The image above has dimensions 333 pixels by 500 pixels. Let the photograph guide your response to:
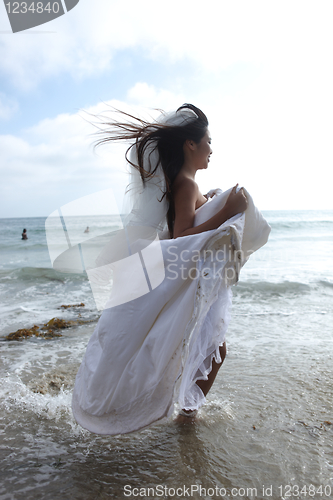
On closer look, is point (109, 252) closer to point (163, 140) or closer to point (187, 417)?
point (163, 140)

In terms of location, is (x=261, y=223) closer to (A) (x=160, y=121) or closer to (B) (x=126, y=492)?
(A) (x=160, y=121)

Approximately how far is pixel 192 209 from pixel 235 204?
26cm

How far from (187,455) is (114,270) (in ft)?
3.88

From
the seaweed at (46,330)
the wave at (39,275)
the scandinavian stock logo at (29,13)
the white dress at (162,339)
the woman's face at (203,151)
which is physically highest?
the scandinavian stock logo at (29,13)

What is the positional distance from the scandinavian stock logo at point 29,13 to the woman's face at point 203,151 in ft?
7.75

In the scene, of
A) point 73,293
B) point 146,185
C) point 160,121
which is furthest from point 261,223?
point 73,293

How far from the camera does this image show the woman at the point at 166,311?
6.26 ft

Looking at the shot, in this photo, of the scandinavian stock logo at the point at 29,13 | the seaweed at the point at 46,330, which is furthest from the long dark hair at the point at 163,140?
the seaweed at the point at 46,330

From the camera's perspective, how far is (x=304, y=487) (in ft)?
6.01

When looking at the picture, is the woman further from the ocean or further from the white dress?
the ocean

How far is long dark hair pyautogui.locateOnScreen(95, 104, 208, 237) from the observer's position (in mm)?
2236

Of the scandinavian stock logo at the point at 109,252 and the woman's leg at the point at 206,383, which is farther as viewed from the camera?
the woman's leg at the point at 206,383

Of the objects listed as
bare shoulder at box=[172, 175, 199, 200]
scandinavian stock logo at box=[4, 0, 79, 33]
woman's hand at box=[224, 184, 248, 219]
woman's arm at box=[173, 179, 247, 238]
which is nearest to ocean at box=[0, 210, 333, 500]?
woman's arm at box=[173, 179, 247, 238]

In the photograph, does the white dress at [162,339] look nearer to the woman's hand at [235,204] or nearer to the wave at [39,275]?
the woman's hand at [235,204]
